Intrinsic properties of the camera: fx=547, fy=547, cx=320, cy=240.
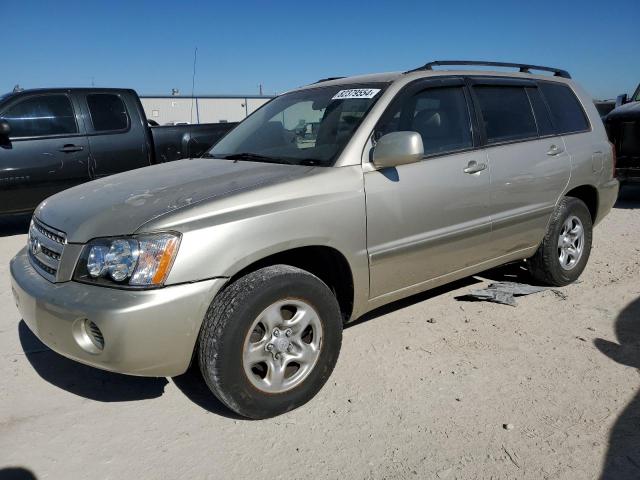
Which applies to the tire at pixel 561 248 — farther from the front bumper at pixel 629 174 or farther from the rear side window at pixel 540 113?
the front bumper at pixel 629 174

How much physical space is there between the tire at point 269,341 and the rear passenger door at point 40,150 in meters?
5.10

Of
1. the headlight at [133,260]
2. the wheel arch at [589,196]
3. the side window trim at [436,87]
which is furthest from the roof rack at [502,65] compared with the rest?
the headlight at [133,260]

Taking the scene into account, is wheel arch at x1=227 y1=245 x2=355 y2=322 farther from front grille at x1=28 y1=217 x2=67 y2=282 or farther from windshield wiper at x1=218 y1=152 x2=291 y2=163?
front grille at x1=28 y1=217 x2=67 y2=282

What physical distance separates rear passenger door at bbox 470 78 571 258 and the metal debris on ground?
16.1 inches

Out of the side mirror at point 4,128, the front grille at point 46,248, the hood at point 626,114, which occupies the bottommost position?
the front grille at point 46,248

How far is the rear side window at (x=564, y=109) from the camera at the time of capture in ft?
14.8

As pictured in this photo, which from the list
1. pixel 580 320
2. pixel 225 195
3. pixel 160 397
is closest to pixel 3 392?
pixel 160 397

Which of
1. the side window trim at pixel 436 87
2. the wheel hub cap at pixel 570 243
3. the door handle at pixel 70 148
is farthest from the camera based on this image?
the door handle at pixel 70 148

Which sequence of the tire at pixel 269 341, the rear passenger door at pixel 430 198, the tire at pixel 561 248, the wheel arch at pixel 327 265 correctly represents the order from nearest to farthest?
the tire at pixel 269 341, the wheel arch at pixel 327 265, the rear passenger door at pixel 430 198, the tire at pixel 561 248

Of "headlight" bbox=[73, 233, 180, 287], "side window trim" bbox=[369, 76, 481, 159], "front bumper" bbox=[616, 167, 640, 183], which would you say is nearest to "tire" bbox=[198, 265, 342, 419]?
"headlight" bbox=[73, 233, 180, 287]

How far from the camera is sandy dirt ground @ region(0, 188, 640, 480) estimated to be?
245cm

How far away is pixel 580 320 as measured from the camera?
3998 mm

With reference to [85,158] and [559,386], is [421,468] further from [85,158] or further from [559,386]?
[85,158]

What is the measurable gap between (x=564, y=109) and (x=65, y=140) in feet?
18.8
